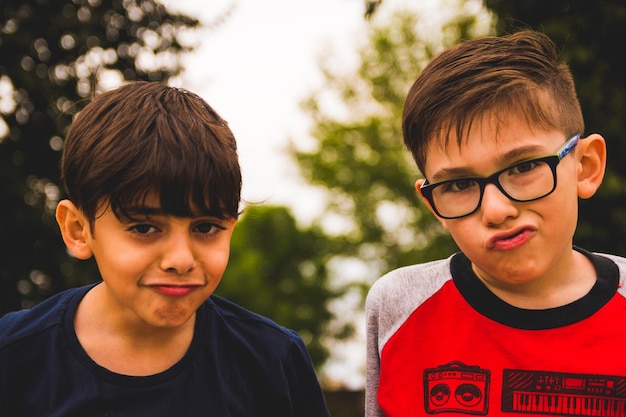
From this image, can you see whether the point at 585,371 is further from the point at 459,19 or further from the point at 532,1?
the point at 459,19

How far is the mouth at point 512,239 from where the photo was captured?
237cm

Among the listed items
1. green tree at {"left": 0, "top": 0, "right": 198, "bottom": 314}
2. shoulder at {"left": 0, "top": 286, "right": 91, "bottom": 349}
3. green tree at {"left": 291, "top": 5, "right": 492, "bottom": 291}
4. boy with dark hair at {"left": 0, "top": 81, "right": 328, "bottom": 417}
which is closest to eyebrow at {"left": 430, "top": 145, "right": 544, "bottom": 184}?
boy with dark hair at {"left": 0, "top": 81, "right": 328, "bottom": 417}

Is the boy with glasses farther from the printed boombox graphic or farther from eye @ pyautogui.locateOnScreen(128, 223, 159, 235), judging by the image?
eye @ pyautogui.locateOnScreen(128, 223, 159, 235)

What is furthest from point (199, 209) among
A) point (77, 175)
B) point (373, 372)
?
point (373, 372)

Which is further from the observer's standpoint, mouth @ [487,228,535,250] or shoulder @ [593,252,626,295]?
shoulder @ [593,252,626,295]

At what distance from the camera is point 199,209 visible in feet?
7.83

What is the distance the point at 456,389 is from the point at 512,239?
1.88 feet

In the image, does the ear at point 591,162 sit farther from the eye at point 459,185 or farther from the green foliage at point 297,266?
the green foliage at point 297,266

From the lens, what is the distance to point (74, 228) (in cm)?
260

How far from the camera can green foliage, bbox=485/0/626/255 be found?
5.07m

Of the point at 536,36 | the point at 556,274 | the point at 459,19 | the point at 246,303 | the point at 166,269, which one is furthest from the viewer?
the point at 459,19

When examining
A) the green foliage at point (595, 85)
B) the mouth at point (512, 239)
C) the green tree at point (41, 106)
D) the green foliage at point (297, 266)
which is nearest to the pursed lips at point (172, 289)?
the mouth at point (512, 239)

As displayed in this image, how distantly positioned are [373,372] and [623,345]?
0.89 metres

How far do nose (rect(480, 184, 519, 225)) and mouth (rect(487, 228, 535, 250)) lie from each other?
5 cm
